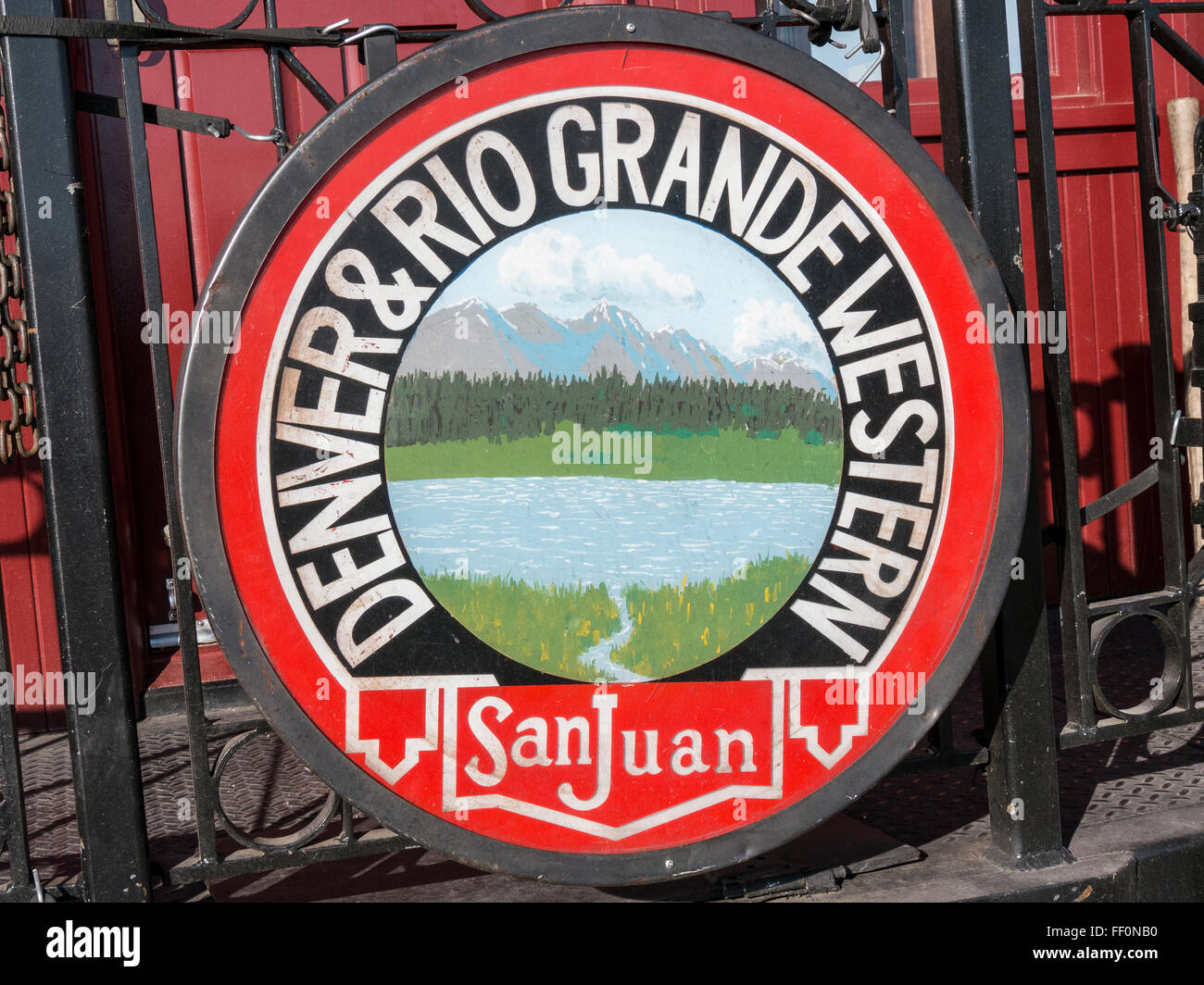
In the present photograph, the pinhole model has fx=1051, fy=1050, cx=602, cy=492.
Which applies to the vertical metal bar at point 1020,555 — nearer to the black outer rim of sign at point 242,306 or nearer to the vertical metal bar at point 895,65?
the vertical metal bar at point 895,65

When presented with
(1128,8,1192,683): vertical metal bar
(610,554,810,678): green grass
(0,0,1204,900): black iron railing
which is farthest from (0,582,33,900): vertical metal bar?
(1128,8,1192,683): vertical metal bar

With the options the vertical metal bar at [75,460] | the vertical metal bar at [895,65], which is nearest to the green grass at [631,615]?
the vertical metal bar at [75,460]

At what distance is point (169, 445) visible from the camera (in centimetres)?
197

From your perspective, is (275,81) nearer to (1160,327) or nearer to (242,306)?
(242,306)

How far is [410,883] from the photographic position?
7.93 ft

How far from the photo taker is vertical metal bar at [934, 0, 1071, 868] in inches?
90.9

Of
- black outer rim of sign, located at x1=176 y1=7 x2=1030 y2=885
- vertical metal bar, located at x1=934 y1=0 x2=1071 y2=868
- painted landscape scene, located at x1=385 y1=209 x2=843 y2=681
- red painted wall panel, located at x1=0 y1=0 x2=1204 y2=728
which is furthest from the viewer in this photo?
red painted wall panel, located at x1=0 y1=0 x2=1204 y2=728

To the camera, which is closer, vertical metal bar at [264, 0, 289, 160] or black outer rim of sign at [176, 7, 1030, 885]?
black outer rim of sign at [176, 7, 1030, 885]

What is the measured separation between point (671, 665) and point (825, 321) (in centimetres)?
73

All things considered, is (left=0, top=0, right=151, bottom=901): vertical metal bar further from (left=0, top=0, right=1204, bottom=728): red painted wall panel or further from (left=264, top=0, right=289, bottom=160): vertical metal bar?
(left=0, top=0, right=1204, bottom=728): red painted wall panel

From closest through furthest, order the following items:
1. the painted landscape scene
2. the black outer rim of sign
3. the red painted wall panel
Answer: the black outer rim of sign, the painted landscape scene, the red painted wall panel

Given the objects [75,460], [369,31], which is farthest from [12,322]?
[369,31]

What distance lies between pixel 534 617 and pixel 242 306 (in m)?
0.76
